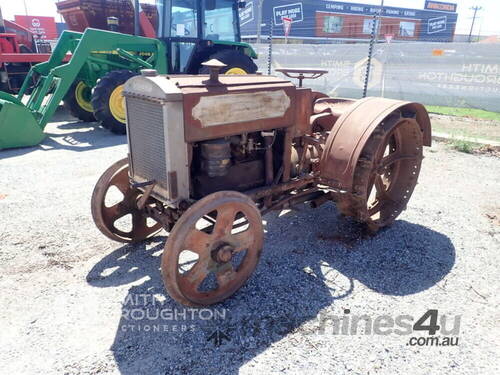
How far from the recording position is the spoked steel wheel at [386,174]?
3270 mm

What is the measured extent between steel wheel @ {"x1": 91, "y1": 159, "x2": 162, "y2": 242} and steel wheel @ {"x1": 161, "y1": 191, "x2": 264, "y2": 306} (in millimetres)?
888

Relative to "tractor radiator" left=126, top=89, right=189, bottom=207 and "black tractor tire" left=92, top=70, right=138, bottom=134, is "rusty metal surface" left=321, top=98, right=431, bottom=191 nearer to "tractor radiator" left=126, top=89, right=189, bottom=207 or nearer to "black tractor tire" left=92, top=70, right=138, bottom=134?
"tractor radiator" left=126, top=89, right=189, bottom=207

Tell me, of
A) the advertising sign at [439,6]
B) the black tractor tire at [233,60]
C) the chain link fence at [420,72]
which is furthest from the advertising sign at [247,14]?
the black tractor tire at [233,60]

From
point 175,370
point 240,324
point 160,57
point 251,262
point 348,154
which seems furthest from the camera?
point 160,57

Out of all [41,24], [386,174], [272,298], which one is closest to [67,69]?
[386,174]

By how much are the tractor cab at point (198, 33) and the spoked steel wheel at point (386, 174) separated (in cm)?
488

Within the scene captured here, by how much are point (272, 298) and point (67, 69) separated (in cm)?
613

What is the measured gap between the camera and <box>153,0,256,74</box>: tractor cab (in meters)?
7.75

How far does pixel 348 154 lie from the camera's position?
10.3 feet

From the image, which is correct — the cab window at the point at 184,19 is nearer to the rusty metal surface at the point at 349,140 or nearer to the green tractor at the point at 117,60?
the green tractor at the point at 117,60

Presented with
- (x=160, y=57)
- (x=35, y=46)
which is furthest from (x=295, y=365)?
(x=35, y=46)

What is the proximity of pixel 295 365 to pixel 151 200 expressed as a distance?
65.0 inches

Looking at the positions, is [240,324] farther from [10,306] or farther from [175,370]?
[10,306]

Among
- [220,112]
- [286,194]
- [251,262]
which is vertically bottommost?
[251,262]
